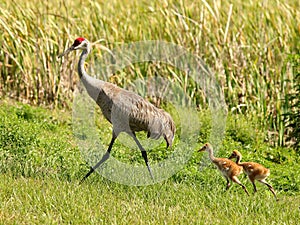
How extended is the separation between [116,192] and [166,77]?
3.64 metres

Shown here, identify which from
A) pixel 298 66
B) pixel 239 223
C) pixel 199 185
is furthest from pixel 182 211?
pixel 298 66

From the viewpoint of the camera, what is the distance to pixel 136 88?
888 cm

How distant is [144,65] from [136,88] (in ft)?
1.50

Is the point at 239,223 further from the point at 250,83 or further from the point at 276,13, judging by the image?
the point at 276,13

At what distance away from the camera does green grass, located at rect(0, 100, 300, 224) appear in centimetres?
484

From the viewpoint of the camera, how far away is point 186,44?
354 inches

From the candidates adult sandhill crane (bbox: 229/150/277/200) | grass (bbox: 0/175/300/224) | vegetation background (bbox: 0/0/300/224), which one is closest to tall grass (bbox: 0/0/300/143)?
vegetation background (bbox: 0/0/300/224)

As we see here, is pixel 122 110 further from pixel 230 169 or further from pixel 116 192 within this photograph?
pixel 230 169

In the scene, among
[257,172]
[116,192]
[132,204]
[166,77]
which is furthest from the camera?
[166,77]

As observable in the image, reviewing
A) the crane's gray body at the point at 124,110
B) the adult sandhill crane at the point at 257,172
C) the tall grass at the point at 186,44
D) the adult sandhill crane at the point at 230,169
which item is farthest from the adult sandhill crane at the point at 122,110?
the tall grass at the point at 186,44

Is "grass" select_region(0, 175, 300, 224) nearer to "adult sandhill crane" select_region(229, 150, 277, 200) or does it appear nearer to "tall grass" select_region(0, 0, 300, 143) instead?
"adult sandhill crane" select_region(229, 150, 277, 200)

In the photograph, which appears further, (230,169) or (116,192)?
(116,192)

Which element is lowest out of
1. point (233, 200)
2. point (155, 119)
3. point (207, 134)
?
point (207, 134)

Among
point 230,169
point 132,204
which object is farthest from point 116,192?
point 230,169
